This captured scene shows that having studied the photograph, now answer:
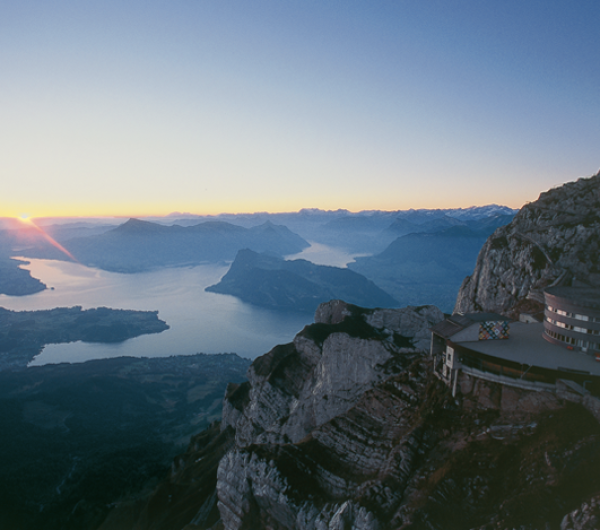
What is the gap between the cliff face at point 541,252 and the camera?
43.8 metres

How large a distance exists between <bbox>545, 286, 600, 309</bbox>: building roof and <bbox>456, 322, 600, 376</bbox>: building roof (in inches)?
137

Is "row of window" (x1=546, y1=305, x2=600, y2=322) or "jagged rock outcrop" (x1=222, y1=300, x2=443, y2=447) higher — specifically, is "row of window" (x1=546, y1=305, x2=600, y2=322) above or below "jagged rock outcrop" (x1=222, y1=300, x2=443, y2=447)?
above

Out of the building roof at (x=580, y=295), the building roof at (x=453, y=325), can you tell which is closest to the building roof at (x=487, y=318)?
Result: the building roof at (x=453, y=325)

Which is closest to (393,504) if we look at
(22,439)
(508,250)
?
(508,250)

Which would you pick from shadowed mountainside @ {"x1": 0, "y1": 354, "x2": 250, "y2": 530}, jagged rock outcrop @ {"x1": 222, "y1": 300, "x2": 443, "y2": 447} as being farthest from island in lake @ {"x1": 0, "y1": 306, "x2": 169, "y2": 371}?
jagged rock outcrop @ {"x1": 222, "y1": 300, "x2": 443, "y2": 447}

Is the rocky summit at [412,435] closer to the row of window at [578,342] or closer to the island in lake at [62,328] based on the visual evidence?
the row of window at [578,342]

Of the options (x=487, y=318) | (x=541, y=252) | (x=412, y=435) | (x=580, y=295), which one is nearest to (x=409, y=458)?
(x=412, y=435)

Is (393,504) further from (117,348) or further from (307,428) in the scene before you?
(117,348)

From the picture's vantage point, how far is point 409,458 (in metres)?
22.8

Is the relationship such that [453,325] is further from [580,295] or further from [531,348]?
[580,295]

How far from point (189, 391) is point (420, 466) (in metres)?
99.9

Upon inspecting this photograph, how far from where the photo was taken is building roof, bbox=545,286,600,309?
27.8 meters

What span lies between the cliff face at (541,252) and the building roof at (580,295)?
8.22 meters

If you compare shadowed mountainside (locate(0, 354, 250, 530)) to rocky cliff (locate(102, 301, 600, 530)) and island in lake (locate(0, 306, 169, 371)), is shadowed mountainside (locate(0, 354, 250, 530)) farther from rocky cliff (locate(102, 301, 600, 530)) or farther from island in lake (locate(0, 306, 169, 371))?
island in lake (locate(0, 306, 169, 371))
